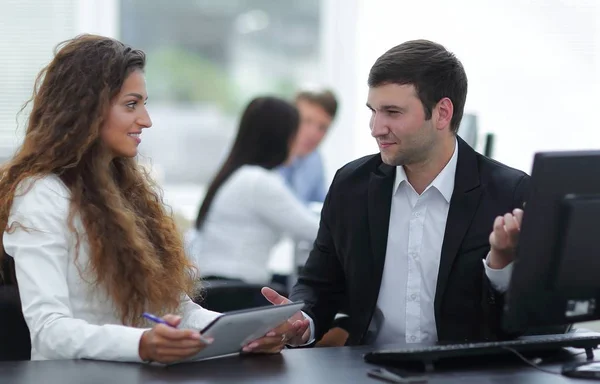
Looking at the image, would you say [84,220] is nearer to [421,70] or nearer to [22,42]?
[421,70]

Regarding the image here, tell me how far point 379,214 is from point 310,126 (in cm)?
254

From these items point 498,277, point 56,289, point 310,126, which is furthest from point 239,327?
point 310,126

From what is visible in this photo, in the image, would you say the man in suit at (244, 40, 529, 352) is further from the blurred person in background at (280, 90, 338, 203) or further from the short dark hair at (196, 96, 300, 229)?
the blurred person in background at (280, 90, 338, 203)

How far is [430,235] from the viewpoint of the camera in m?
2.20

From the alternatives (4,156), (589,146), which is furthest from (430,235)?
(4,156)

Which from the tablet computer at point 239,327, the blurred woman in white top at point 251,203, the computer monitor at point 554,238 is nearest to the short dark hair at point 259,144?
the blurred woman in white top at point 251,203

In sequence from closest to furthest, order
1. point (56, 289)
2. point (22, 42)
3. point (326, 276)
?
point (56, 289), point (326, 276), point (22, 42)

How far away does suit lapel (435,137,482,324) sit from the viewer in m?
2.11

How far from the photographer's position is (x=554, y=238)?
5.34 ft

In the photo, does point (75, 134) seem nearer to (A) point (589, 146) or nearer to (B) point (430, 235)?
(B) point (430, 235)

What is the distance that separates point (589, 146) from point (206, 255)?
1604 millimetres

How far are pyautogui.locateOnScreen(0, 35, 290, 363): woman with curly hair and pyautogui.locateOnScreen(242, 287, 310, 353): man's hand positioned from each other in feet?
0.04

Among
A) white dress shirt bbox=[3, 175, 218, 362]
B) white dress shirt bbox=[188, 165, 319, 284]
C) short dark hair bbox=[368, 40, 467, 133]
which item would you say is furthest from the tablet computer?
white dress shirt bbox=[188, 165, 319, 284]

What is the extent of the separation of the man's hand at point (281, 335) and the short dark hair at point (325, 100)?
269 centimetres
